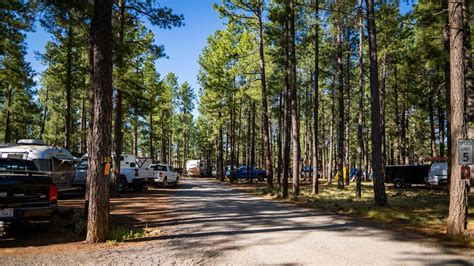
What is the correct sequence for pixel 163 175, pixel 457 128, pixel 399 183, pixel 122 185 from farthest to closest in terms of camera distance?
1. pixel 399 183
2. pixel 163 175
3. pixel 122 185
4. pixel 457 128

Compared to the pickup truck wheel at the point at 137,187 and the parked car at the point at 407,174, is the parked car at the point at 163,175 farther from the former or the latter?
the parked car at the point at 407,174

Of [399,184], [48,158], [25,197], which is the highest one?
[48,158]

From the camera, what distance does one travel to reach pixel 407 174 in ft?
101

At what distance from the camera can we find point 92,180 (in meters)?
7.52

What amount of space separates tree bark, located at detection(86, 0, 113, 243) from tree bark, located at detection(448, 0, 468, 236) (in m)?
7.86

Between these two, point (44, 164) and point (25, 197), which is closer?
point (25, 197)

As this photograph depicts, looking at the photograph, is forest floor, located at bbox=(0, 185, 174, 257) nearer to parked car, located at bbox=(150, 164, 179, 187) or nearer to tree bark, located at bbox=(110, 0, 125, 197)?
tree bark, located at bbox=(110, 0, 125, 197)

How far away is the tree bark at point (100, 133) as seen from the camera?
7488 millimetres

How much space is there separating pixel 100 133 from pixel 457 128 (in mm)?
8182

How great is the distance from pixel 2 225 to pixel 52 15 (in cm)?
677

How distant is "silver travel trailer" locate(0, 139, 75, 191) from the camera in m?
14.4

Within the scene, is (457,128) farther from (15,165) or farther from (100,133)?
(15,165)

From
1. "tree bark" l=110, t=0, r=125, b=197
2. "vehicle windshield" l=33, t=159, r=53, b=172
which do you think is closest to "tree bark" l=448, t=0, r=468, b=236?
"tree bark" l=110, t=0, r=125, b=197

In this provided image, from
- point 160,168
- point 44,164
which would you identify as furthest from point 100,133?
point 160,168
